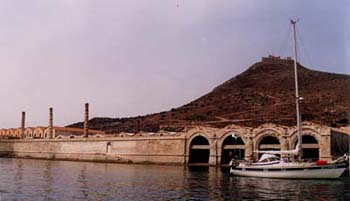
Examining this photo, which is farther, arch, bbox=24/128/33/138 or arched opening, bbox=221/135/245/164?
arch, bbox=24/128/33/138

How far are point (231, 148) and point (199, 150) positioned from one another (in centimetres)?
954

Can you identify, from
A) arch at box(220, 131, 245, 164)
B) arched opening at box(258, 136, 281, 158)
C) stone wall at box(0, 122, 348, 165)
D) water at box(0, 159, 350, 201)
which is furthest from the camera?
arch at box(220, 131, 245, 164)

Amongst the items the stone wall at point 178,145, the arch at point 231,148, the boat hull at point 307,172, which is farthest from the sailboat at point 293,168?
the arch at point 231,148

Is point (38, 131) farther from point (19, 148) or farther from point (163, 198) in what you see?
point (163, 198)

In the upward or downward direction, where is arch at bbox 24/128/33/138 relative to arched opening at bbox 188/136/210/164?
upward

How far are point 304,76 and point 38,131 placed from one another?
108917 mm

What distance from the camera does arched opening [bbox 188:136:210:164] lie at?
82062mm

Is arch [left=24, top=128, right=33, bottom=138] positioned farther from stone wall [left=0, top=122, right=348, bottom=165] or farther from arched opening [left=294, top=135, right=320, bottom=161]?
arched opening [left=294, top=135, right=320, bottom=161]

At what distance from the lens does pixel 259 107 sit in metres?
151

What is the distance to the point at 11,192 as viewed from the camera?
34906mm

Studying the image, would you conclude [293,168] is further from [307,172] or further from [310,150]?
[310,150]

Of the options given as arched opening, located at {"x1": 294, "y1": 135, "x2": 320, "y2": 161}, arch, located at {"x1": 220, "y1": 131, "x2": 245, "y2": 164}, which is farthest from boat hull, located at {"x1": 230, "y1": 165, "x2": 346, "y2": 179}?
arch, located at {"x1": 220, "y1": 131, "x2": 245, "y2": 164}

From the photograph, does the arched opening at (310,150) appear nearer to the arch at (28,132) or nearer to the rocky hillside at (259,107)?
the rocky hillside at (259,107)

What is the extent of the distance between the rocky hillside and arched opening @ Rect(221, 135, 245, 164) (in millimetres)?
35620
